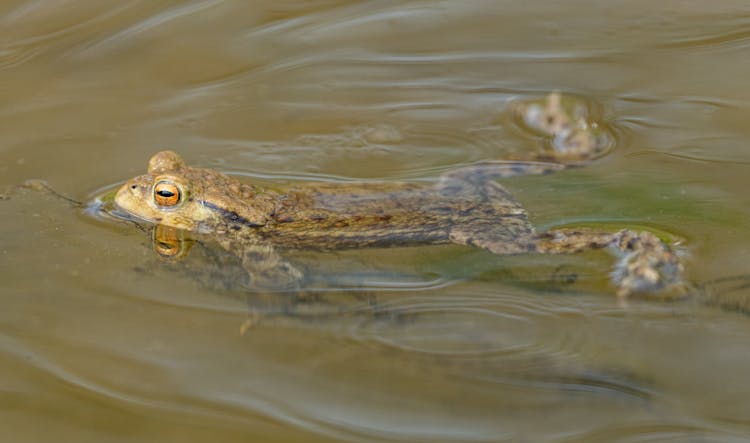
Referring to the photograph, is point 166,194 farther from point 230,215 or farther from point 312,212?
point 312,212

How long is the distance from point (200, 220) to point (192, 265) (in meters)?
0.36

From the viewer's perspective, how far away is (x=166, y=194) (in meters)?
5.62

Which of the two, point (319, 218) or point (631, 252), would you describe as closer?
point (631, 252)

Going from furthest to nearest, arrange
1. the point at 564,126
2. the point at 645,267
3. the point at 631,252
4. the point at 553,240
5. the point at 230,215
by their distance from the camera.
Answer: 1. the point at 564,126
2. the point at 230,215
3. the point at 553,240
4. the point at 631,252
5. the point at 645,267

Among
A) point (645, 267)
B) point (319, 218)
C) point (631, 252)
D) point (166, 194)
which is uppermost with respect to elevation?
point (166, 194)

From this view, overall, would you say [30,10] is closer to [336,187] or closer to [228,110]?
[228,110]

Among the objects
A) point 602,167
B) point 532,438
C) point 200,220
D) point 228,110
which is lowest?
point 532,438

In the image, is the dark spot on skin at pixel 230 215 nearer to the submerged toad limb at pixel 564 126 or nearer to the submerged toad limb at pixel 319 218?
the submerged toad limb at pixel 319 218

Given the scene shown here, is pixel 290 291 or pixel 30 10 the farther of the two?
pixel 30 10

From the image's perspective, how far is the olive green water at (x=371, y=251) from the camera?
437 cm

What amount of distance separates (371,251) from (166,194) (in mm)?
1435

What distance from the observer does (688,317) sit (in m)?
4.91

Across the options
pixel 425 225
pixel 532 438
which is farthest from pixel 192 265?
pixel 532 438

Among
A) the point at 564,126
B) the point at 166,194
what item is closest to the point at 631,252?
the point at 564,126
